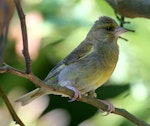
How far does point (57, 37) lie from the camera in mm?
3041

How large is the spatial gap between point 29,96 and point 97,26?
1.75 ft

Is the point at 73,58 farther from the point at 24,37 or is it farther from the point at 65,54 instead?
the point at 24,37

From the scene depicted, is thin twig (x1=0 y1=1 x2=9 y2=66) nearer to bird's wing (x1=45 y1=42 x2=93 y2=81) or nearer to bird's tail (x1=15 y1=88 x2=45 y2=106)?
bird's tail (x1=15 y1=88 x2=45 y2=106)

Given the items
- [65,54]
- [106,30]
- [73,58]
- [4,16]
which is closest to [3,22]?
[4,16]

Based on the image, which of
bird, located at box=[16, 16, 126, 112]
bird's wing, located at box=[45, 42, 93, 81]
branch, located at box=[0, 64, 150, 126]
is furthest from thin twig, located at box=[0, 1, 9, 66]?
bird's wing, located at box=[45, 42, 93, 81]

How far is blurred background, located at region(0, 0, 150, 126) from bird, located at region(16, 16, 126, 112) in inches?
14.8

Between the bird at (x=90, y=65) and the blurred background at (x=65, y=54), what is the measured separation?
0.38m

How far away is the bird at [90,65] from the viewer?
81.0 inches

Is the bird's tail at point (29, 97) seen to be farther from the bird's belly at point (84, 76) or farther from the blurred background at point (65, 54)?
the blurred background at point (65, 54)

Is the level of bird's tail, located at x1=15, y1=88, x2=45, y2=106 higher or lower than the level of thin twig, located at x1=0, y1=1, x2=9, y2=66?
lower

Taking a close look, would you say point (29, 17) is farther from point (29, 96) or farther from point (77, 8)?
point (29, 96)

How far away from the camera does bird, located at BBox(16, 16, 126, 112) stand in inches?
81.0

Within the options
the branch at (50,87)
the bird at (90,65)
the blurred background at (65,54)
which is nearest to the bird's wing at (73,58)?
the bird at (90,65)

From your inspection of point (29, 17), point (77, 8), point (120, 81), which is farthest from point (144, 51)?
point (29, 17)
